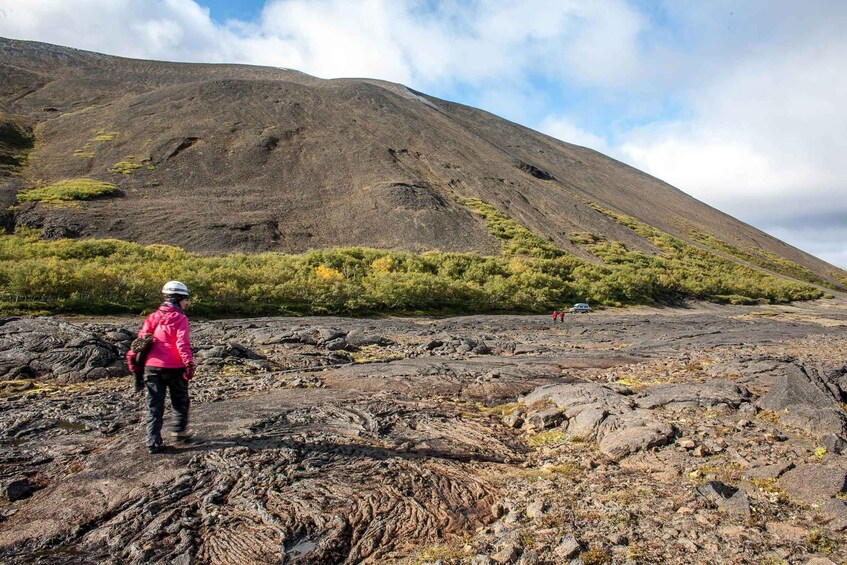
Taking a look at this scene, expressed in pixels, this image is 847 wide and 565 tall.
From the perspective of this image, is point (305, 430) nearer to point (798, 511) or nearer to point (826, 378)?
point (798, 511)

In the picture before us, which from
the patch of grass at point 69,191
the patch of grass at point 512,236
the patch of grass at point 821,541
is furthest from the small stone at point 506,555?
the patch of grass at point 69,191

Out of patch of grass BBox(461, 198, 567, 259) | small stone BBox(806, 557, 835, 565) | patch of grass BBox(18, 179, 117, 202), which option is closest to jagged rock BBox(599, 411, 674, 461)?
small stone BBox(806, 557, 835, 565)

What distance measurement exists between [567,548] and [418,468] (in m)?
2.01

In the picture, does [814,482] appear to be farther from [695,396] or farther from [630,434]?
[695,396]

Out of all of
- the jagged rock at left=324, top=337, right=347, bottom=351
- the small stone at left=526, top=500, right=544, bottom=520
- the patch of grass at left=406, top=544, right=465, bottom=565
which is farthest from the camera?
the jagged rock at left=324, top=337, right=347, bottom=351

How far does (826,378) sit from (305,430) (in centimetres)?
783

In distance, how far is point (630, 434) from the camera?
658cm

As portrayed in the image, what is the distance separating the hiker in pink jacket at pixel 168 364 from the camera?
19.5 ft

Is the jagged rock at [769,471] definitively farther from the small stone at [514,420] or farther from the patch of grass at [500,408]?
the patch of grass at [500,408]

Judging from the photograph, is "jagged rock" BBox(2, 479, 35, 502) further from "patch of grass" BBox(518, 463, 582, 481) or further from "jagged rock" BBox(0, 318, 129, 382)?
"jagged rock" BBox(0, 318, 129, 382)

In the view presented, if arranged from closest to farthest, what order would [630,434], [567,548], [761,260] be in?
[567,548] < [630,434] < [761,260]

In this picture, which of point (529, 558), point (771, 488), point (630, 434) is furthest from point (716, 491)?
point (529, 558)

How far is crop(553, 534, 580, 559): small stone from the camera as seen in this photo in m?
4.15

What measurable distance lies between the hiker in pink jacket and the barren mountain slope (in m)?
36.8
